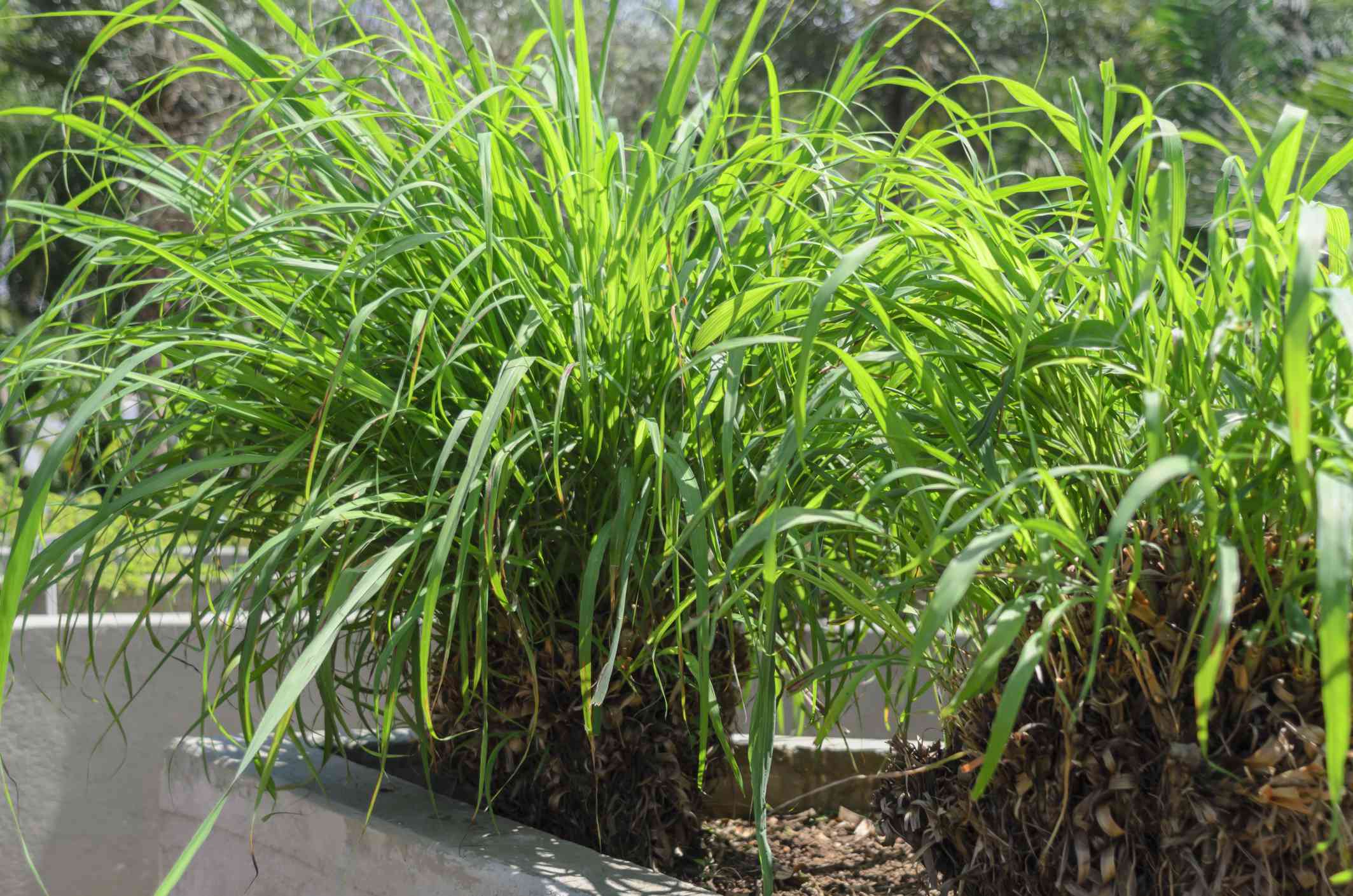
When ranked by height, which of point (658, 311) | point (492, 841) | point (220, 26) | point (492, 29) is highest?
point (492, 29)

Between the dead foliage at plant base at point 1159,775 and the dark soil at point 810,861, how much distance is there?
1.02 feet

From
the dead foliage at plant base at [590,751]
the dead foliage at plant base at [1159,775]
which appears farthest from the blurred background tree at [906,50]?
the dead foliage at plant base at [1159,775]

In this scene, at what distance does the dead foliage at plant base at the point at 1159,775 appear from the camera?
0.82m

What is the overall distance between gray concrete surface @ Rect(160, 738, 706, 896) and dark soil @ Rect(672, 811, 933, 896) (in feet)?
0.79

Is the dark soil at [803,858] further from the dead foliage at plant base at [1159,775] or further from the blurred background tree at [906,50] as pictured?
the blurred background tree at [906,50]

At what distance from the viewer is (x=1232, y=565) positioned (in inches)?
25.7

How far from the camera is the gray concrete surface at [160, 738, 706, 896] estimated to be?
Result: 1112 millimetres

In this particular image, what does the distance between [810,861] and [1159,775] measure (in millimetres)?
681

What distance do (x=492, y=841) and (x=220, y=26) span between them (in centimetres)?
86

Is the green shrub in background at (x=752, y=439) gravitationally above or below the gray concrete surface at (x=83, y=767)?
above

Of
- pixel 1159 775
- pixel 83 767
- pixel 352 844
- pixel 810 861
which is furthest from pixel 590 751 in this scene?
pixel 83 767

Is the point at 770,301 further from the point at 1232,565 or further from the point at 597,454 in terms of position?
the point at 1232,565

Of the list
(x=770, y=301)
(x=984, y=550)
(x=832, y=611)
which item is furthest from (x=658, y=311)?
(x=984, y=550)

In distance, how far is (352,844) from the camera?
1.26 meters
